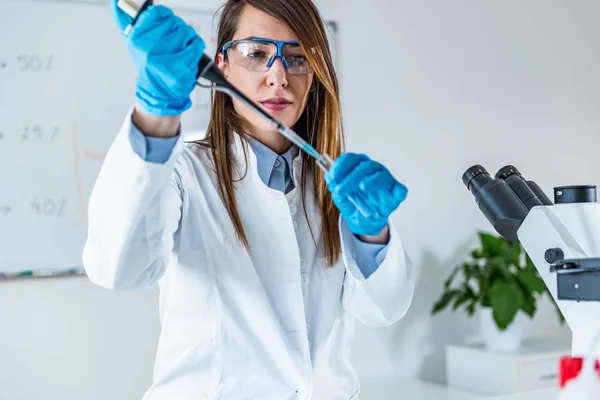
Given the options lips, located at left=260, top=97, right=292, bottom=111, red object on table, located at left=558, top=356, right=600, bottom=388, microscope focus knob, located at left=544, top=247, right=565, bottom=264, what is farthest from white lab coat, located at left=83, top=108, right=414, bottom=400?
red object on table, located at left=558, top=356, right=600, bottom=388

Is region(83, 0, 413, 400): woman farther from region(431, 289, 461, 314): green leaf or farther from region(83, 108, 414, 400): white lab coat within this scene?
region(431, 289, 461, 314): green leaf

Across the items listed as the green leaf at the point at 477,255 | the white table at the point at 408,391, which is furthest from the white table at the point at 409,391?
the green leaf at the point at 477,255

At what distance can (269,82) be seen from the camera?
1334 mm

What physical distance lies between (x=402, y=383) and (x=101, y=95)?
5.48ft

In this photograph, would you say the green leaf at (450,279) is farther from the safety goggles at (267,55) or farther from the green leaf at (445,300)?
the safety goggles at (267,55)

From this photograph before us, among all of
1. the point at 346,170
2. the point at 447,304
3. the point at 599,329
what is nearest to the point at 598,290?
the point at 599,329

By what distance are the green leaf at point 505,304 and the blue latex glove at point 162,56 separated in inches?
84.0

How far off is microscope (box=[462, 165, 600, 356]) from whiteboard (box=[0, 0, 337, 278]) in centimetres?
169

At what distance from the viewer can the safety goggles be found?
1.35 m

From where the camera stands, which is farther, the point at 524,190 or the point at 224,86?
the point at 524,190

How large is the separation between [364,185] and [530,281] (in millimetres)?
2108

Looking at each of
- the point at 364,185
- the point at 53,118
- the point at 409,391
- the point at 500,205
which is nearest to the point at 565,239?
the point at 500,205

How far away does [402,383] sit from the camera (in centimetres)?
300

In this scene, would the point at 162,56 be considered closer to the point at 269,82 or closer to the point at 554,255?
the point at 269,82
